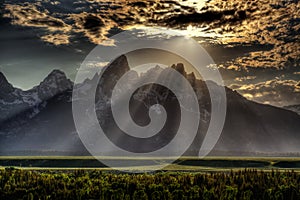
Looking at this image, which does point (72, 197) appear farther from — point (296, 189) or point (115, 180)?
point (296, 189)

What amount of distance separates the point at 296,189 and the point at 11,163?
108647 millimetres

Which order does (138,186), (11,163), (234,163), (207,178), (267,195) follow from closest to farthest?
(267,195) < (138,186) < (207,178) < (234,163) < (11,163)

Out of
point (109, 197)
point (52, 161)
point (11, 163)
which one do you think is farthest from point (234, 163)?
point (109, 197)

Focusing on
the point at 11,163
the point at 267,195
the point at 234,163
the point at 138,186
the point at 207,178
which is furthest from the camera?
the point at 11,163

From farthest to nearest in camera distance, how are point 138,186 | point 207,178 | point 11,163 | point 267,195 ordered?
point 11,163, point 207,178, point 138,186, point 267,195

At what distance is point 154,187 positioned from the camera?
54.5m

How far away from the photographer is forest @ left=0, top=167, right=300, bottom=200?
50.8 metres

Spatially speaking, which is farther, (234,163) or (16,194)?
(234,163)

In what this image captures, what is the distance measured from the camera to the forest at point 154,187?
50844 millimetres

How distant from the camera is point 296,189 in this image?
53.0 metres

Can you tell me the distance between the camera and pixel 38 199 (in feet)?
169

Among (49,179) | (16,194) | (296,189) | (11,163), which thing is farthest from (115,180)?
(11,163)

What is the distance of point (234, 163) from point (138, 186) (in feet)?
256

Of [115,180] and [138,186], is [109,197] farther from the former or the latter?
[115,180]
